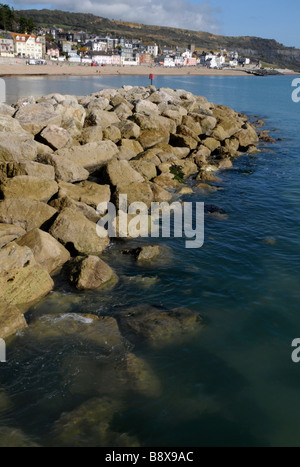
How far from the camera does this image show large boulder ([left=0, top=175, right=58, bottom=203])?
36.4ft

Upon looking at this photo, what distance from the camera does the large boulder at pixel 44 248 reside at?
9.14 metres

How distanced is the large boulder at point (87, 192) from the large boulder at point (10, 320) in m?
5.17

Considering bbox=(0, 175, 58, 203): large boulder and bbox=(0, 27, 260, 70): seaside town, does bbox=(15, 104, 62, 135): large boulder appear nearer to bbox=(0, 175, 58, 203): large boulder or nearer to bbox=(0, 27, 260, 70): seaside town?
bbox=(0, 175, 58, 203): large boulder

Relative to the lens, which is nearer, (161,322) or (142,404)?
(142,404)

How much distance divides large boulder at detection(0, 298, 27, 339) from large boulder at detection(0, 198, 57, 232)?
3.43 meters

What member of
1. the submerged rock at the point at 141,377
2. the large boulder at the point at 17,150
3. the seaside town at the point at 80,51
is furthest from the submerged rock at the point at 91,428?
the seaside town at the point at 80,51

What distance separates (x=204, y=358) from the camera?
22.8 ft

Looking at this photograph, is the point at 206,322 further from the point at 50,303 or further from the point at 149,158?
the point at 149,158

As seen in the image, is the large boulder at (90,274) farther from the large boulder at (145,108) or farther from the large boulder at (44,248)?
the large boulder at (145,108)

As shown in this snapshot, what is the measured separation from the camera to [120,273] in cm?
957

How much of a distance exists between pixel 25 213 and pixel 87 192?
2.61 meters

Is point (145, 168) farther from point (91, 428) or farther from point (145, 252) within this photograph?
point (91, 428)

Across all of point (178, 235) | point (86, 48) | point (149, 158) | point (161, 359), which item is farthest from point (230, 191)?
point (86, 48)

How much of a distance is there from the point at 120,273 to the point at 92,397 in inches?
154
